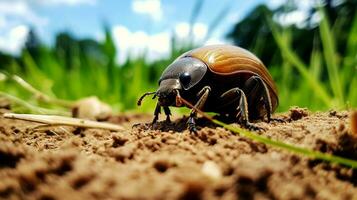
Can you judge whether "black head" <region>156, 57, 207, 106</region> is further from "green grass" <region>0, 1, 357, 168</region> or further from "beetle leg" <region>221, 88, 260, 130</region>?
"green grass" <region>0, 1, 357, 168</region>

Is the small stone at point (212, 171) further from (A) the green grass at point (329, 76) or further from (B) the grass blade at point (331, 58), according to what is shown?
(B) the grass blade at point (331, 58)

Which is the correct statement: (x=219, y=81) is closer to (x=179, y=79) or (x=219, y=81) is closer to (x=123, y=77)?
(x=179, y=79)

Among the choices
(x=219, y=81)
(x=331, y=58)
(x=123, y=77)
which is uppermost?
(x=123, y=77)

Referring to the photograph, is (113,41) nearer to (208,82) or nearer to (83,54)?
(83,54)

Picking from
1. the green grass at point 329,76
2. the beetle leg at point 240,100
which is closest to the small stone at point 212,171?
the beetle leg at point 240,100

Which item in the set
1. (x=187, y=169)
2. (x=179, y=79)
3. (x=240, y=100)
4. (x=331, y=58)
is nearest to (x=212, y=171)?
(x=187, y=169)

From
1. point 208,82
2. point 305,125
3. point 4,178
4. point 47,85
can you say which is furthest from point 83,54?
point 4,178
